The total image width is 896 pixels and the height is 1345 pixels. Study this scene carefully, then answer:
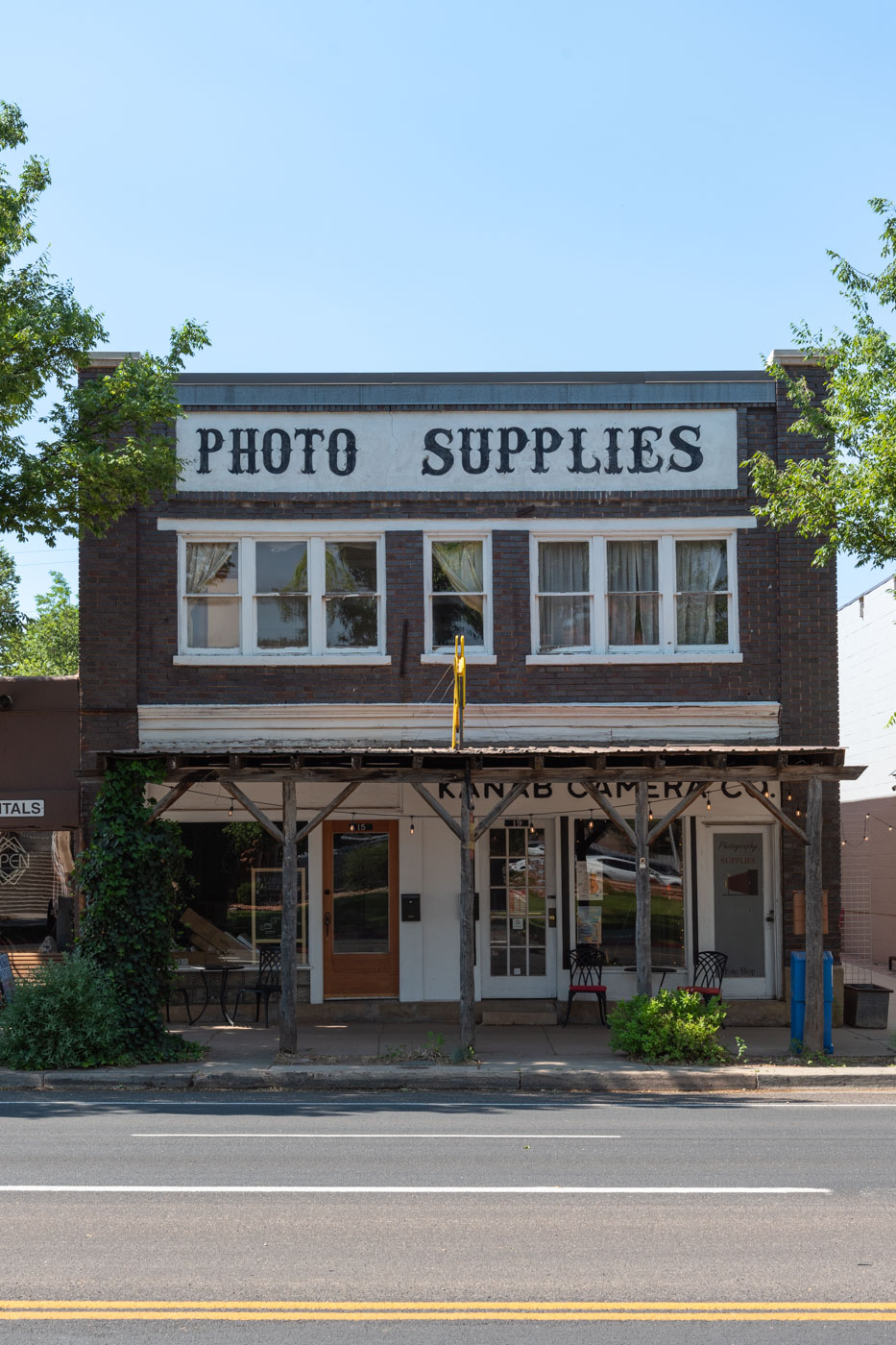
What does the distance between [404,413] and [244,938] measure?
24.0 feet

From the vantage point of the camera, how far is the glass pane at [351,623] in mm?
18125

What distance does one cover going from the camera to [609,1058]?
14.5 m

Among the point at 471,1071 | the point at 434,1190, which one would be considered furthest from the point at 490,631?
the point at 434,1190

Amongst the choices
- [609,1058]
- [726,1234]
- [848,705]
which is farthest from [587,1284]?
[848,705]

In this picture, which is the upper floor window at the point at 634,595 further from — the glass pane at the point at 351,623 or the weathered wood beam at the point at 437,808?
the weathered wood beam at the point at 437,808

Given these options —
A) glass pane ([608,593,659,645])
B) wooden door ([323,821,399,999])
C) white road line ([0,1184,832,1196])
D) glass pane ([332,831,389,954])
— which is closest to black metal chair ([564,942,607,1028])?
wooden door ([323,821,399,999])

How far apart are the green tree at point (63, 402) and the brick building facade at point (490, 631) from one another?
1.71 metres

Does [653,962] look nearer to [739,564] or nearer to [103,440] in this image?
[739,564]

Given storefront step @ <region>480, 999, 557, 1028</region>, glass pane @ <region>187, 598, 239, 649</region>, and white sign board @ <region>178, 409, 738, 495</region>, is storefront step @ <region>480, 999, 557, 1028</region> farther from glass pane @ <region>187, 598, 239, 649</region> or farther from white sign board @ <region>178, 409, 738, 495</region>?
white sign board @ <region>178, 409, 738, 495</region>

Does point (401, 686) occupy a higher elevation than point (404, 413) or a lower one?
lower

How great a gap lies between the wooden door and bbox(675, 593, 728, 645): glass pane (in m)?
4.73

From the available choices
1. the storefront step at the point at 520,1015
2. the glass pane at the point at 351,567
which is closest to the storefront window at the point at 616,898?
the storefront step at the point at 520,1015

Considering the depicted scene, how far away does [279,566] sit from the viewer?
59.9ft

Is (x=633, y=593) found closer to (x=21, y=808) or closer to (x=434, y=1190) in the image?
(x=21, y=808)
